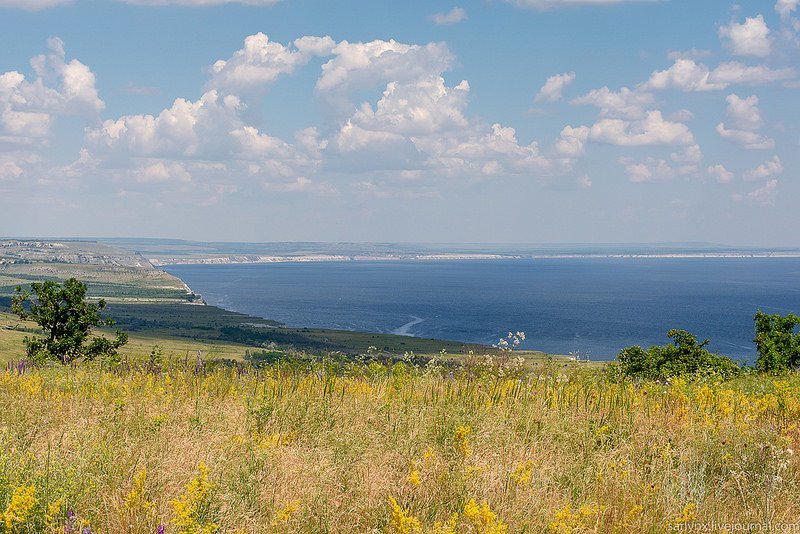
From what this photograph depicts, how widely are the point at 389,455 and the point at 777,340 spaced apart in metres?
54.4

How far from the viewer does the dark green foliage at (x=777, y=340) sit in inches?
1960

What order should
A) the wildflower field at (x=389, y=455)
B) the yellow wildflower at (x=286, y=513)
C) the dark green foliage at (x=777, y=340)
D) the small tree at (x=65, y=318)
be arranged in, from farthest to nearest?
the dark green foliage at (x=777, y=340)
the small tree at (x=65, y=318)
the wildflower field at (x=389, y=455)
the yellow wildflower at (x=286, y=513)

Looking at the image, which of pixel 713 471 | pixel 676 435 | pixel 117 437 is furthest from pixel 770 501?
pixel 117 437

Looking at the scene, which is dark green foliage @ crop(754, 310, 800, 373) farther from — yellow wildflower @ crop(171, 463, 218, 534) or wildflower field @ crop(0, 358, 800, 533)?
yellow wildflower @ crop(171, 463, 218, 534)

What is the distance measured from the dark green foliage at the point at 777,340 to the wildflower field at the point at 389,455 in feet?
149

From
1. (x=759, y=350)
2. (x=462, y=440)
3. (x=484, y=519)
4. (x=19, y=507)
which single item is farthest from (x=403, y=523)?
(x=759, y=350)

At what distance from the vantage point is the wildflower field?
17.4ft

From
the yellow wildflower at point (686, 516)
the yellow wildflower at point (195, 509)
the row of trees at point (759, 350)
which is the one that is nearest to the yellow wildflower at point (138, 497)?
the yellow wildflower at point (195, 509)

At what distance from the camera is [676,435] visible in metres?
7.84

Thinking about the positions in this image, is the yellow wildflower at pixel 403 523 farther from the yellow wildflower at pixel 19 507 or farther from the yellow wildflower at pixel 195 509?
the yellow wildflower at pixel 19 507

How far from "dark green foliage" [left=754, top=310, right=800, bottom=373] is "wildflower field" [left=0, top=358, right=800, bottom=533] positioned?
149 ft

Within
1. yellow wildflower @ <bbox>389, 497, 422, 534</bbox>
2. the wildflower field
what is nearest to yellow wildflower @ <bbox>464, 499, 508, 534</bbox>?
the wildflower field

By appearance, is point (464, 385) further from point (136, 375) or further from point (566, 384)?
point (136, 375)

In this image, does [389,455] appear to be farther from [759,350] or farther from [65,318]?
[759,350]
